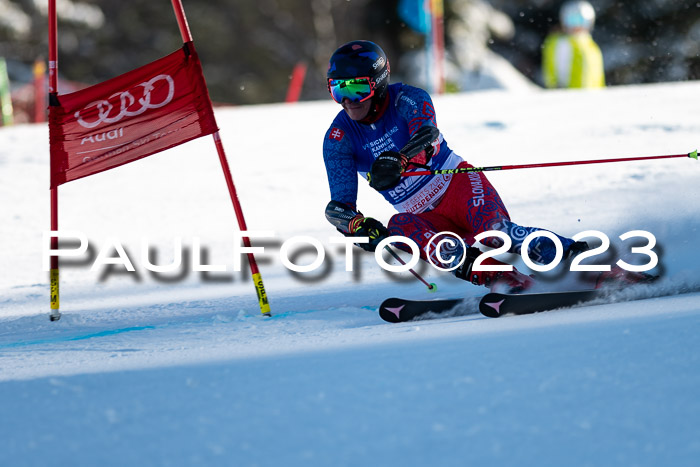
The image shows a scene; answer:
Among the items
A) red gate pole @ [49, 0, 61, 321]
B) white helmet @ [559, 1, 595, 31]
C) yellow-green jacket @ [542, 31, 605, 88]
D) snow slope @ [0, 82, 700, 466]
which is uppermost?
white helmet @ [559, 1, 595, 31]

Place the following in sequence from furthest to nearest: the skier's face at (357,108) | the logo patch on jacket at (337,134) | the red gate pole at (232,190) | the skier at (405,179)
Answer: the red gate pole at (232,190)
the logo patch on jacket at (337,134)
the skier's face at (357,108)
the skier at (405,179)

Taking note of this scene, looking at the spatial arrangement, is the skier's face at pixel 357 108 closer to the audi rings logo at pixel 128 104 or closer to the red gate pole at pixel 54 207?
the audi rings logo at pixel 128 104

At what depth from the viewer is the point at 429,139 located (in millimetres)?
4391

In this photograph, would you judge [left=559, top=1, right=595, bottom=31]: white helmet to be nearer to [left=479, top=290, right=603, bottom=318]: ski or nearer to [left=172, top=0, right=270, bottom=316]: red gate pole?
[left=172, top=0, right=270, bottom=316]: red gate pole

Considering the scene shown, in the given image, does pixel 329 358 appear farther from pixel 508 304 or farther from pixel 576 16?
pixel 576 16

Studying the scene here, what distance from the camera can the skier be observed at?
445cm

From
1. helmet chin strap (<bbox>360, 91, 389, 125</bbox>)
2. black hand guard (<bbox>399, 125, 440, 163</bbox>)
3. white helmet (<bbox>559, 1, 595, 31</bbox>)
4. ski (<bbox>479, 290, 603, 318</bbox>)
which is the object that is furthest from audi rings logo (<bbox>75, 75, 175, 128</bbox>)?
white helmet (<bbox>559, 1, 595, 31</bbox>)

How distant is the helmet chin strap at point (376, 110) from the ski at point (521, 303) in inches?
45.9

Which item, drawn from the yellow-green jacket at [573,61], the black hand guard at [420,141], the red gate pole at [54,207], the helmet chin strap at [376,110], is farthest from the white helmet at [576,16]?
the red gate pole at [54,207]

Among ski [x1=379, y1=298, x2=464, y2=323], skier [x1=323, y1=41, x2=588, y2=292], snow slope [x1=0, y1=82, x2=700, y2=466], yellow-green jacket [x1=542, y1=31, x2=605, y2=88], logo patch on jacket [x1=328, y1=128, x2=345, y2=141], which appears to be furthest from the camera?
yellow-green jacket [x1=542, y1=31, x2=605, y2=88]

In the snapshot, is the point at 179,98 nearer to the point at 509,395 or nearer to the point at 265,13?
the point at 509,395

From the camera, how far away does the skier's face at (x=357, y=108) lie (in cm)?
455

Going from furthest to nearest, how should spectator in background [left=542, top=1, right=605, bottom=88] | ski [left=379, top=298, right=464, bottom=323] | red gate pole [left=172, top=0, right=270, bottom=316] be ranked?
1. spectator in background [left=542, top=1, right=605, bottom=88]
2. red gate pole [left=172, top=0, right=270, bottom=316]
3. ski [left=379, top=298, right=464, bottom=323]

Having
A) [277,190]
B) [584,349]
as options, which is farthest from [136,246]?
[584,349]
